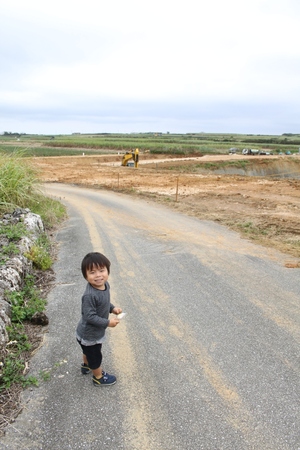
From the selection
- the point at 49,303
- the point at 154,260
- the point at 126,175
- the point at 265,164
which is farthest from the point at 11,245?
the point at 265,164

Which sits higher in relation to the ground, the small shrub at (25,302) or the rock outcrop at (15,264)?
the rock outcrop at (15,264)

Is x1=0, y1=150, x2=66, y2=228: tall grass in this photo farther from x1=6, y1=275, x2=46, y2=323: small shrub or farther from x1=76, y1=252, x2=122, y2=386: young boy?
x1=76, y1=252, x2=122, y2=386: young boy

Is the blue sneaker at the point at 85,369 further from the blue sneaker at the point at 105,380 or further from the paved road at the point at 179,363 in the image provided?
the blue sneaker at the point at 105,380

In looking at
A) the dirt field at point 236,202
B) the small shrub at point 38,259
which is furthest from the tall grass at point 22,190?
the small shrub at point 38,259

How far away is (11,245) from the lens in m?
5.86

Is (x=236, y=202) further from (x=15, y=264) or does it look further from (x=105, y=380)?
(x=105, y=380)

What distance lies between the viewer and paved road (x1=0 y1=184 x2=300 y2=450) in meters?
2.81

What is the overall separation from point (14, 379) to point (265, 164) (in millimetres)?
39007

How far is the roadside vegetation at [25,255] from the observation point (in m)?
3.38

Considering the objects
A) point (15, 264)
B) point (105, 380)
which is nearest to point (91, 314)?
point (105, 380)

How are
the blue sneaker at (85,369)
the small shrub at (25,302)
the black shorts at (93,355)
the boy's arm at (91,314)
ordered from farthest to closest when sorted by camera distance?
the small shrub at (25,302), the blue sneaker at (85,369), the black shorts at (93,355), the boy's arm at (91,314)

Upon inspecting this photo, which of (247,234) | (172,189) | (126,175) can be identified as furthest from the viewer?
(126,175)

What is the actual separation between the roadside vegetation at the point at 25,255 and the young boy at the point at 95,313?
23.6 inches

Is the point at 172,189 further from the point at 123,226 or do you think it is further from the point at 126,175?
the point at 123,226
